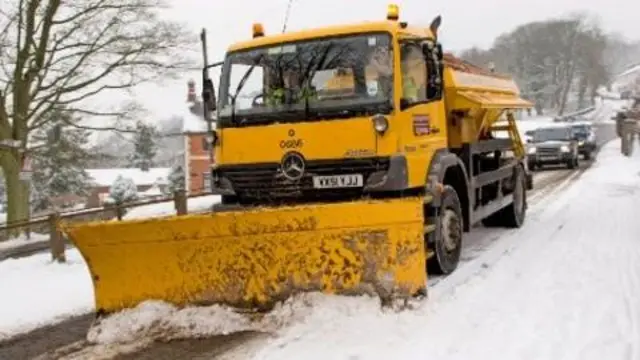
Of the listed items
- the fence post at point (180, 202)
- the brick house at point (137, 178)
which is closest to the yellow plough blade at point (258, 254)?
the fence post at point (180, 202)

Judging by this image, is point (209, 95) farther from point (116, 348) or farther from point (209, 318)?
point (116, 348)

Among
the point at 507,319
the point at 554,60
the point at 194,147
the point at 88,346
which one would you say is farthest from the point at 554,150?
the point at 554,60

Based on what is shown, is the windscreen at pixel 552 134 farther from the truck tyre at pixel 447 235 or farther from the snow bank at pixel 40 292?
the truck tyre at pixel 447 235

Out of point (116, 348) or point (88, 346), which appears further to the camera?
point (88, 346)

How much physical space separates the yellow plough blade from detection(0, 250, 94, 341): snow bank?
5.28 ft

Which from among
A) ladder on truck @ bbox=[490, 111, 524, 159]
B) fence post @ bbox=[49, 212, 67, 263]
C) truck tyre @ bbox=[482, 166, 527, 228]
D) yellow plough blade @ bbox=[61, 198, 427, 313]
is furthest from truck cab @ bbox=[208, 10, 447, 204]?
fence post @ bbox=[49, 212, 67, 263]

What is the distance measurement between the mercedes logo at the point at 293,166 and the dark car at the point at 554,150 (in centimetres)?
2084

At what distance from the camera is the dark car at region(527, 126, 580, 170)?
89.2 feet

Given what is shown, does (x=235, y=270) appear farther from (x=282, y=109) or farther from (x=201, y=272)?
(x=282, y=109)

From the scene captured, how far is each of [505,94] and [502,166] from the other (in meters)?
1.11

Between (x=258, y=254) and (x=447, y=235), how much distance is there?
2.42 m

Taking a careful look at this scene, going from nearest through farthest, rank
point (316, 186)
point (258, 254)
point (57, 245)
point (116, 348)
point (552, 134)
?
point (116, 348)
point (258, 254)
point (316, 186)
point (57, 245)
point (552, 134)

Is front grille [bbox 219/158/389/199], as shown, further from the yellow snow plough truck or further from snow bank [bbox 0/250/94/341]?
snow bank [bbox 0/250/94/341]

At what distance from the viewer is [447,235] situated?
796 cm
